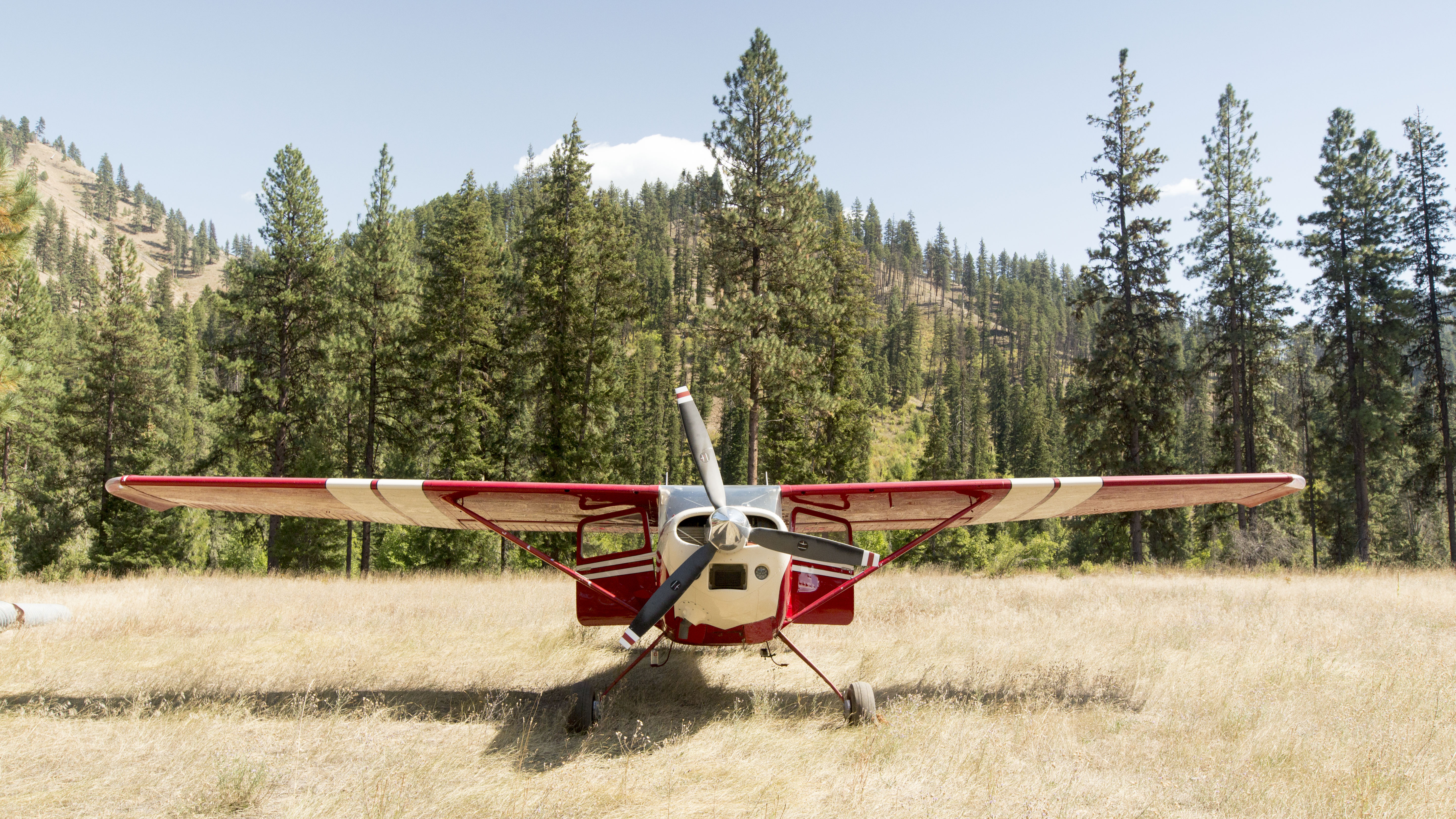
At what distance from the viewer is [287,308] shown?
23125 millimetres

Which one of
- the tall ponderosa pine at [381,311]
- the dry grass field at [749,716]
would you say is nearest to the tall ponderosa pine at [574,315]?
the tall ponderosa pine at [381,311]

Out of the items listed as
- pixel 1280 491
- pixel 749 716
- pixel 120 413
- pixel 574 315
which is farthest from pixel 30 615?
pixel 120 413

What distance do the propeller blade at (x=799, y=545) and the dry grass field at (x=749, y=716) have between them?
1637 millimetres

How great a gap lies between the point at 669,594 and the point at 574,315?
18385 mm

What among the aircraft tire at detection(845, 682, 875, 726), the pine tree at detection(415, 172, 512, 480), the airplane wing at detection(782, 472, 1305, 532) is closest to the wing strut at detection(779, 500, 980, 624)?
the aircraft tire at detection(845, 682, 875, 726)

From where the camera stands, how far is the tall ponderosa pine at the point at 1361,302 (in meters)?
24.7

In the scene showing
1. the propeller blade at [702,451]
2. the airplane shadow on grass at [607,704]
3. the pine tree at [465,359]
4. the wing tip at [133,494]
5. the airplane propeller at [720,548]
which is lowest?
the airplane shadow on grass at [607,704]

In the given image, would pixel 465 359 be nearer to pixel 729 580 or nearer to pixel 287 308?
pixel 287 308

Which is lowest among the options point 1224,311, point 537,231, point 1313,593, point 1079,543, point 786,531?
point 1079,543

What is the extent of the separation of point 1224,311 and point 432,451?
29633 mm

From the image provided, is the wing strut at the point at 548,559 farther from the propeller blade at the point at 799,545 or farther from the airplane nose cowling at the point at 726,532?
the propeller blade at the point at 799,545

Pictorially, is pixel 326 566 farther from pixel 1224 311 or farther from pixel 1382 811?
pixel 1224 311

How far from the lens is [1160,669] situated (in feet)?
27.4

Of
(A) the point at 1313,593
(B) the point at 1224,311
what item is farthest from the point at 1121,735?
(B) the point at 1224,311
